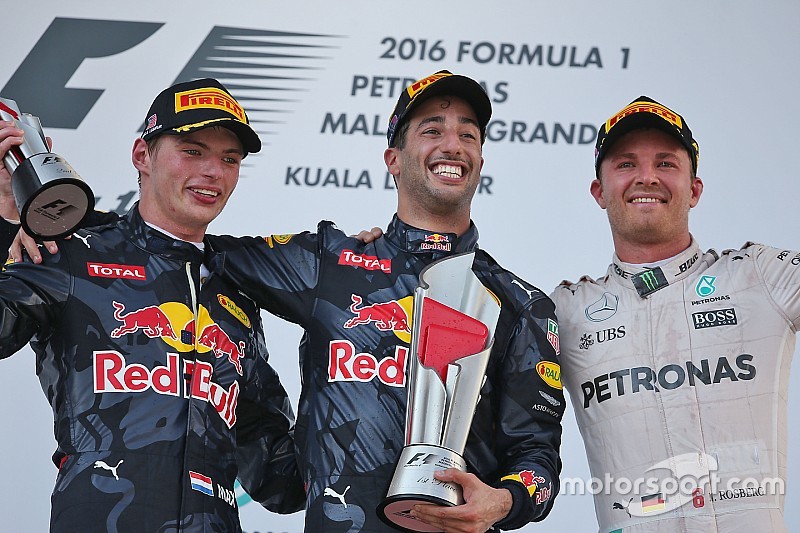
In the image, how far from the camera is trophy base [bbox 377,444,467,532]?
1.54m

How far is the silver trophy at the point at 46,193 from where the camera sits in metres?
1.66

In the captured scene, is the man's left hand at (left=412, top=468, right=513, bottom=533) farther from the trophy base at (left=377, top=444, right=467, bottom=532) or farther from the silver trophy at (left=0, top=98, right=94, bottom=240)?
the silver trophy at (left=0, top=98, right=94, bottom=240)

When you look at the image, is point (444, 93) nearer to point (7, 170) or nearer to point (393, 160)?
point (393, 160)

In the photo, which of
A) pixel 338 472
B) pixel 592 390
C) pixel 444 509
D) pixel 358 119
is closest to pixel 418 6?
pixel 358 119

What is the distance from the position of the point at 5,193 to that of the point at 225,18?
136 centimetres

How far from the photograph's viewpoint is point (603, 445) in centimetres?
209

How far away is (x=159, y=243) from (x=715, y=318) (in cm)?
106

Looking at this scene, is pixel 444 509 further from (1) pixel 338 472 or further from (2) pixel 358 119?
(2) pixel 358 119

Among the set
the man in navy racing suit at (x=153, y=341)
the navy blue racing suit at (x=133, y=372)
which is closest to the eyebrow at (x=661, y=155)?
the man in navy racing suit at (x=153, y=341)

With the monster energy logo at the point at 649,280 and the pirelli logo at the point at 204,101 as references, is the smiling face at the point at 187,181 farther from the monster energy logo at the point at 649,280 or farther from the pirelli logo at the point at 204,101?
the monster energy logo at the point at 649,280

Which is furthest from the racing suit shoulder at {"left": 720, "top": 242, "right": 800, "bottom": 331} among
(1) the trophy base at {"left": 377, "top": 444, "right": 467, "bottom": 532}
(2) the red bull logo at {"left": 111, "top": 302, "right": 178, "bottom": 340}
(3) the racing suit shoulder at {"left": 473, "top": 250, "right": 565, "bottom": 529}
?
(2) the red bull logo at {"left": 111, "top": 302, "right": 178, "bottom": 340}

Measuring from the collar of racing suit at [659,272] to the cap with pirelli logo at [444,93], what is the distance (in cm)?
43

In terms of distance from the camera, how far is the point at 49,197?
167 centimetres

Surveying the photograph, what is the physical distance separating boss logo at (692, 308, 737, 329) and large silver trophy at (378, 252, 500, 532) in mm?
515
